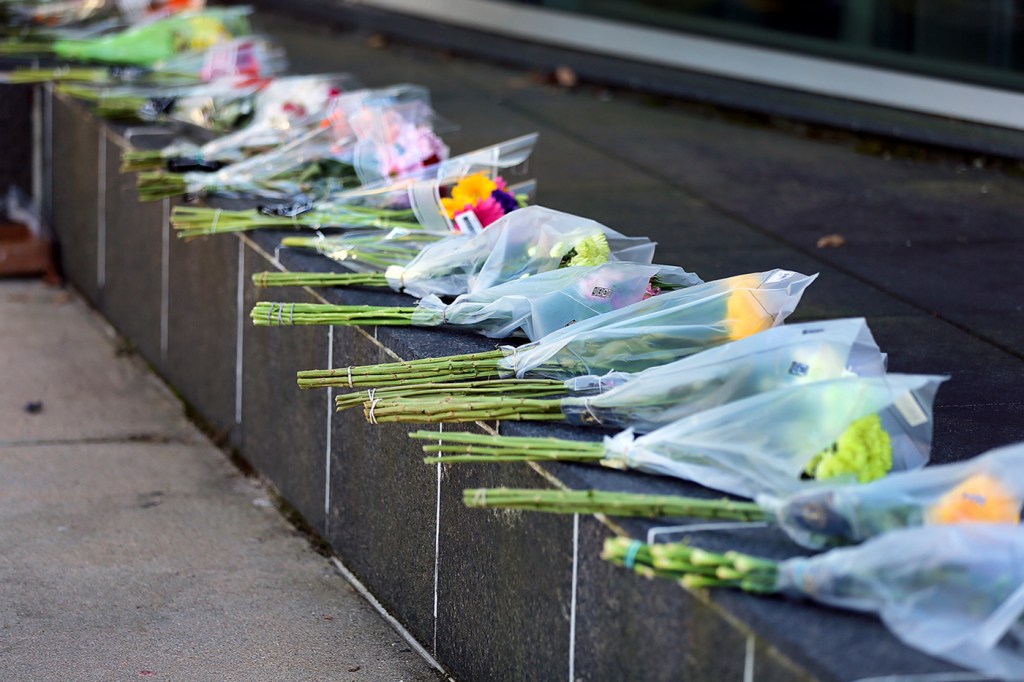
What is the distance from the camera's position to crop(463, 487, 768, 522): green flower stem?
2531mm

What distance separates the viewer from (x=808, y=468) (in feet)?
8.49

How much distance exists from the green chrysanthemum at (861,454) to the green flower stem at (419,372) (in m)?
1.00

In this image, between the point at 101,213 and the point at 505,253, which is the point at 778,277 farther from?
the point at 101,213

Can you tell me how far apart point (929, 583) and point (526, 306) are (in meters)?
1.59

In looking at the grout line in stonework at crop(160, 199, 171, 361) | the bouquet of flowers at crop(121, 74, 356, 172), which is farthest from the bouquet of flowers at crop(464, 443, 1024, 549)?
the grout line in stonework at crop(160, 199, 171, 361)

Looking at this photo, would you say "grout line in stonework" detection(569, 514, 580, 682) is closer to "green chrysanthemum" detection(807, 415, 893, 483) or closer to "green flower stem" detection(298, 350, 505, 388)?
"green chrysanthemum" detection(807, 415, 893, 483)

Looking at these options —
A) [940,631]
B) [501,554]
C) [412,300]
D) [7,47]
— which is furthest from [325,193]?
[7,47]

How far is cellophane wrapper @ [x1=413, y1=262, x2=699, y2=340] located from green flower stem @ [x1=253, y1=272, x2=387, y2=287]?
14.3 inches

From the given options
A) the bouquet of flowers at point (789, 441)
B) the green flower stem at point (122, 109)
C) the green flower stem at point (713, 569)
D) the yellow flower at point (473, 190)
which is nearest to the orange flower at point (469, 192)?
the yellow flower at point (473, 190)

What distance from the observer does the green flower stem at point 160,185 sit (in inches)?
204

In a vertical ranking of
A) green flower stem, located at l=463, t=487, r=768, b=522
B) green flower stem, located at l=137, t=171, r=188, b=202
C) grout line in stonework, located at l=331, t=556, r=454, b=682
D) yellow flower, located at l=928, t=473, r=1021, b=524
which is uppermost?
green flower stem, located at l=137, t=171, r=188, b=202

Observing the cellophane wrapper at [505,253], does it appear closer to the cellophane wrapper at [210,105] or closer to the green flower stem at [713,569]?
the green flower stem at [713,569]

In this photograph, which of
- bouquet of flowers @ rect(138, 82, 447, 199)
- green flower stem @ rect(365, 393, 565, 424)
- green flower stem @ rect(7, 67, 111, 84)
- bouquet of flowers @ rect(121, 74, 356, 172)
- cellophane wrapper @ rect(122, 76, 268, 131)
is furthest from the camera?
green flower stem @ rect(7, 67, 111, 84)

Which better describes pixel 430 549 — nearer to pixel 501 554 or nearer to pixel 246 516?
pixel 501 554
